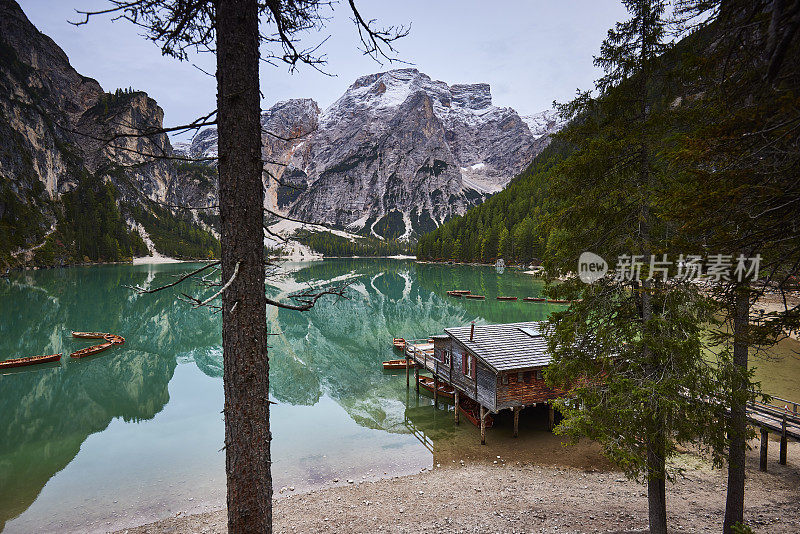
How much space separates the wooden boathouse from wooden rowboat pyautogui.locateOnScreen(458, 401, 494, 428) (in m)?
0.12

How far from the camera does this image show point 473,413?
63.1ft

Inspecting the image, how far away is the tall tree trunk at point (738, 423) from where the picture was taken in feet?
21.1

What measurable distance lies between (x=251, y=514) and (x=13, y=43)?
277m

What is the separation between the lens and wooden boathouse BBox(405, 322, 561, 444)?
641 inches

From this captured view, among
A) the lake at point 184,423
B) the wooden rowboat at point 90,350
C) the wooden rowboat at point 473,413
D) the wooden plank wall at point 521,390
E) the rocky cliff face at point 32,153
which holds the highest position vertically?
the rocky cliff face at point 32,153

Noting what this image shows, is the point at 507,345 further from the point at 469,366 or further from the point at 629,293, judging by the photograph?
the point at 629,293

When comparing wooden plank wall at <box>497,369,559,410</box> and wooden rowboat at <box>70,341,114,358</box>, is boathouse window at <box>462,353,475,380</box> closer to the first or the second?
wooden plank wall at <box>497,369,559,410</box>

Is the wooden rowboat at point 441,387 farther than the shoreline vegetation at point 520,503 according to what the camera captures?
Yes

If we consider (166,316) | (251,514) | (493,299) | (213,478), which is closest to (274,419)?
(213,478)

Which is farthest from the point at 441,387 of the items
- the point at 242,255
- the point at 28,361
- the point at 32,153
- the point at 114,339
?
the point at 32,153

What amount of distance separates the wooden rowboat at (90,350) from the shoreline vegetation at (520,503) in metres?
25.5

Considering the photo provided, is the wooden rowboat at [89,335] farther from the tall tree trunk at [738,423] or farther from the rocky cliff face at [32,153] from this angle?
the rocky cliff face at [32,153]

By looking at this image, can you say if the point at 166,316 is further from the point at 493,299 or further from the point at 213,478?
the point at 493,299

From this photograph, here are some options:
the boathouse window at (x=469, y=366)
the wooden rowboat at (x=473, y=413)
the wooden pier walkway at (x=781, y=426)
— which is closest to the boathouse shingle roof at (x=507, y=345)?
the boathouse window at (x=469, y=366)
